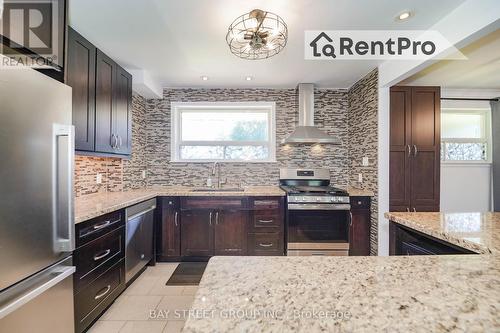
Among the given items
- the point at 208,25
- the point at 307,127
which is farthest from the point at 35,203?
the point at 307,127

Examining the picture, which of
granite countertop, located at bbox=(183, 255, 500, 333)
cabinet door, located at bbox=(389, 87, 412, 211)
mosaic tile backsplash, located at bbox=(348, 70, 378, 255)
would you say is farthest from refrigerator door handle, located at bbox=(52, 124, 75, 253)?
cabinet door, located at bbox=(389, 87, 412, 211)

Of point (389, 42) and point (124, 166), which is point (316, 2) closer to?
point (389, 42)

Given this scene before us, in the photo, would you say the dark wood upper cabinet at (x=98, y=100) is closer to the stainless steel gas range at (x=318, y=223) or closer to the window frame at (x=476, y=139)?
the stainless steel gas range at (x=318, y=223)

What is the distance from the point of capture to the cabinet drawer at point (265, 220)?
9.77 feet

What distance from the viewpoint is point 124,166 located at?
3041 millimetres

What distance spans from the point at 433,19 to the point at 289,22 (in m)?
1.17

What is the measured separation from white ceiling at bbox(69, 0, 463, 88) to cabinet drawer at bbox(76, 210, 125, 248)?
5.25 ft

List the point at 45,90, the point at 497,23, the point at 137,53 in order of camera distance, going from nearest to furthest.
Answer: the point at 45,90 → the point at 497,23 → the point at 137,53

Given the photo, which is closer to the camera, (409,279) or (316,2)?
(409,279)

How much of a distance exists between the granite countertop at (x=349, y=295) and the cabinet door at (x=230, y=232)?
2128 mm

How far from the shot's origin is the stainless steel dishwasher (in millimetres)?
2299

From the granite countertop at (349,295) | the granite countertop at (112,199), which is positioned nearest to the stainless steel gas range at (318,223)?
the granite countertop at (112,199)

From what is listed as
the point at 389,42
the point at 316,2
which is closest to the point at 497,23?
the point at 389,42

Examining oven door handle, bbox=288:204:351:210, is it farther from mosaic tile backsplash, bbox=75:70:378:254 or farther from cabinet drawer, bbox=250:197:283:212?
mosaic tile backsplash, bbox=75:70:378:254
